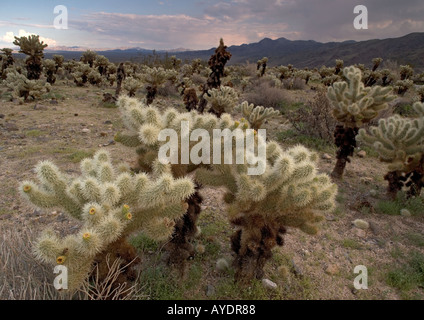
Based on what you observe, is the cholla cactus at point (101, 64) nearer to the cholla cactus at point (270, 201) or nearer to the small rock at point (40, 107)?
the small rock at point (40, 107)

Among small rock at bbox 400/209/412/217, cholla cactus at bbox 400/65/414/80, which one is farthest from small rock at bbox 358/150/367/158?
cholla cactus at bbox 400/65/414/80

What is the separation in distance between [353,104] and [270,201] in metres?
3.49

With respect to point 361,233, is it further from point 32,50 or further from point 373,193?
point 32,50

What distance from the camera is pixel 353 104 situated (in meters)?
5.18

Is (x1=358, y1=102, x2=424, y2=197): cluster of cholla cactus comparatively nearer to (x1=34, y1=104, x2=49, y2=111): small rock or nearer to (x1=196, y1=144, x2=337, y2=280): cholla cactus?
(x1=196, y1=144, x2=337, y2=280): cholla cactus

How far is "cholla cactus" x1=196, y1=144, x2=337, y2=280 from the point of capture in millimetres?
2658

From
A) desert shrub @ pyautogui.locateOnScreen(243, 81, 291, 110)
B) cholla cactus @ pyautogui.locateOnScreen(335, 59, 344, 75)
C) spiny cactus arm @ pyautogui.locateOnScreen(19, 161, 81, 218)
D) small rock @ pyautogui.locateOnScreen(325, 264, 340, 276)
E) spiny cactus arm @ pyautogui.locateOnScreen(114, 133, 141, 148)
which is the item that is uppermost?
cholla cactus @ pyautogui.locateOnScreen(335, 59, 344, 75)

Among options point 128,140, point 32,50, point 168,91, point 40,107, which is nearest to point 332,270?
point 128,140

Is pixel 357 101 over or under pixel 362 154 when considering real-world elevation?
over

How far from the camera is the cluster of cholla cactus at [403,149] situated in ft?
15.2

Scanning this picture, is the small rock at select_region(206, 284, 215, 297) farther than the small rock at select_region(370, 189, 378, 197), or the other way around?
the small rock at select_region(370, 189, 378, 197)

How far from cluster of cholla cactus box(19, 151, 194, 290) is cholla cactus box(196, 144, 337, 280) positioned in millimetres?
552
